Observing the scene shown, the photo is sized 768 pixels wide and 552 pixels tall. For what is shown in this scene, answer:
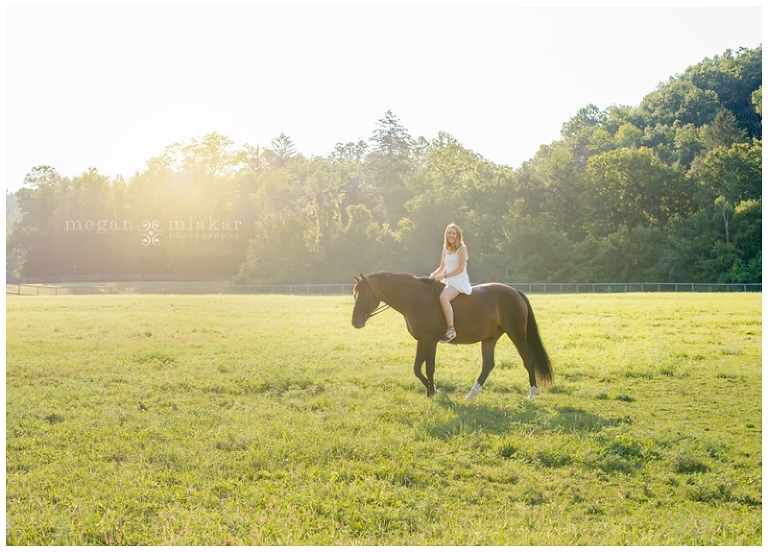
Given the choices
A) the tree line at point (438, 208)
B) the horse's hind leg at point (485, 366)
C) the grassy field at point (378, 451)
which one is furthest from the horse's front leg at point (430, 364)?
the tree line at point (438, 208)

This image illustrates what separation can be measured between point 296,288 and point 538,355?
165 feet

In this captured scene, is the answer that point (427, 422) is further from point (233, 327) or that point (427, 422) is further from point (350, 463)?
point (233, 327)

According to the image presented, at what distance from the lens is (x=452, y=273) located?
1129 cm

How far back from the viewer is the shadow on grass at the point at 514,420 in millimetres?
9172

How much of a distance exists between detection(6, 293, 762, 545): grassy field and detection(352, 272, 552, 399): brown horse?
0.49m

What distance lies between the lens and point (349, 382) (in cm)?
1302

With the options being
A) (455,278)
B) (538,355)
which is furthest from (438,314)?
(538,355)

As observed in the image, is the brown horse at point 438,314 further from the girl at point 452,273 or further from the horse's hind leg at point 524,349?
the girl at point 452,273

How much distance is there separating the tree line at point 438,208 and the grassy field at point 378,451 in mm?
48743

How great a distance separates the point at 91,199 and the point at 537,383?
78.6m

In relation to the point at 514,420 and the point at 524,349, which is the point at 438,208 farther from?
the point at 514,420

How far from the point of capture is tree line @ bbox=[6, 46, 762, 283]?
62188 millimetres

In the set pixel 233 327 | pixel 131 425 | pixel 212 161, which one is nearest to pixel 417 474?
pixel 131 425

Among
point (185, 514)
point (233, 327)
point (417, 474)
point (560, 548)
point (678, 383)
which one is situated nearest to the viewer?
point (560, 548)
